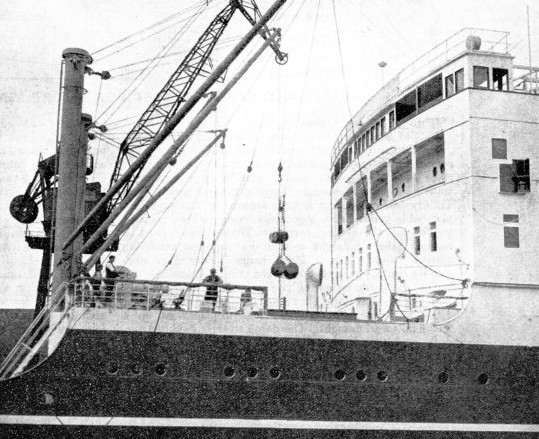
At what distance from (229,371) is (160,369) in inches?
57.9

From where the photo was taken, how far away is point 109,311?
14.7 meters

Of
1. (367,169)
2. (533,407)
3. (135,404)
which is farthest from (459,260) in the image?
(135,404)

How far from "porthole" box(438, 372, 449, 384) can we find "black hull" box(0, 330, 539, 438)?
23mm

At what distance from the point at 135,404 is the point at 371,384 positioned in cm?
517

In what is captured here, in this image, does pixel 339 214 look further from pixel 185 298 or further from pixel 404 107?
pixel 185 298

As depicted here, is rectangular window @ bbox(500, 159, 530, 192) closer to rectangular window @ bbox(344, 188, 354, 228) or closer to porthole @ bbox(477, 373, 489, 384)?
porthole @ bbox(477, 373, 489, 384)

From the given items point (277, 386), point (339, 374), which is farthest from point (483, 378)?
point (277, 386)

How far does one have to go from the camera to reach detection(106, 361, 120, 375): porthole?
1452 centimetres

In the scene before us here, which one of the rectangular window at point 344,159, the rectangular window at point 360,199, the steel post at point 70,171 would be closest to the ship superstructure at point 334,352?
the steel post at point 70,171

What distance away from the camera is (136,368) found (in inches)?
576

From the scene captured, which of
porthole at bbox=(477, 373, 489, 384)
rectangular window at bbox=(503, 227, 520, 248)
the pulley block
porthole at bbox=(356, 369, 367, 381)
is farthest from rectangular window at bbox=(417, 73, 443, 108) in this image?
the pulley block

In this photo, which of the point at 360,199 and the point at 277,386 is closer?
the point at 277,386

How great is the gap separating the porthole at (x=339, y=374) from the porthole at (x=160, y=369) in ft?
12.2

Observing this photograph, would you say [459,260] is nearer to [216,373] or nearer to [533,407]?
[533,407]
